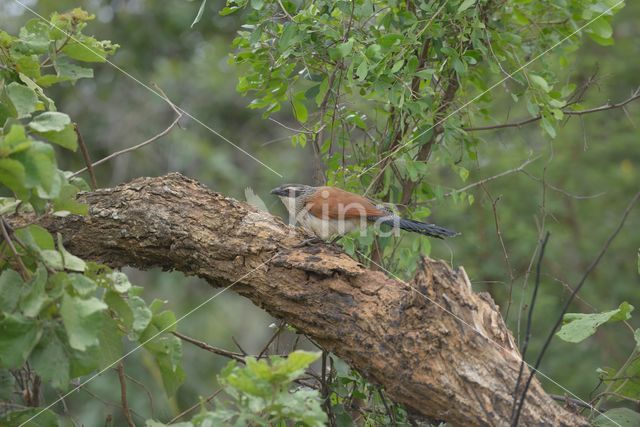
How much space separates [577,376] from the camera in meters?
7.16

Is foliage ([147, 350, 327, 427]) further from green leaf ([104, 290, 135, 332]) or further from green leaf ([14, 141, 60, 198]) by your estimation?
green leaf ([14, 141, 60, 198])

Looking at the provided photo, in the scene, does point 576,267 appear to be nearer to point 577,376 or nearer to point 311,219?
point 577,376

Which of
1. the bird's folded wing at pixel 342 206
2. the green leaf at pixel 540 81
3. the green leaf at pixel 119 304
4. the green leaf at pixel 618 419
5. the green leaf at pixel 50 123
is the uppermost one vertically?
the green leaf at pixel 50 123

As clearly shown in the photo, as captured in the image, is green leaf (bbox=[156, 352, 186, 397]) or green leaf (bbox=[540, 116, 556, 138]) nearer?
green leaf (bbox=[156, 352, 186, 397])

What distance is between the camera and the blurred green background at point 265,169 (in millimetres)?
7445

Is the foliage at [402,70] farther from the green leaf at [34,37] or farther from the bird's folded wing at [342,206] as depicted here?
the green leaf at [34,37]

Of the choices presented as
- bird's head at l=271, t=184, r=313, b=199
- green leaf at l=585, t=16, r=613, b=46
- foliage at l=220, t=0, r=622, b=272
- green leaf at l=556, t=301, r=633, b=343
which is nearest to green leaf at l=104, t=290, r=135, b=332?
foliage at l=220, t=0, r=622, b=272

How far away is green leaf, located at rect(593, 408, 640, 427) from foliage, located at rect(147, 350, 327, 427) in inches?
52.1

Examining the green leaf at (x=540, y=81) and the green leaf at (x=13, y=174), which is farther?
the green leaf at (x=540, y=81)

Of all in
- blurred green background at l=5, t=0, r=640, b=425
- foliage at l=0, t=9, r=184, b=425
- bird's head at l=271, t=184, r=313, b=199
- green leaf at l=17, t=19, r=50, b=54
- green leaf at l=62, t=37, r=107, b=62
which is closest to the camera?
foliage at l=0, t=9, r=184, b=425

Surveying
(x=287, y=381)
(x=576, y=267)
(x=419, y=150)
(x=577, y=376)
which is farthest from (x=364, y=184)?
(x=576, y=267)

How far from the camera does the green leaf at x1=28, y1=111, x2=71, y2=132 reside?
270cm

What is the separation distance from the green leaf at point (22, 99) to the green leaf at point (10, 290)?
64 centimetres

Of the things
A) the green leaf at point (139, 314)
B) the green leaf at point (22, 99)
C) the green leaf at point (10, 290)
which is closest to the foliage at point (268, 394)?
the green leaf at point (139, 314)
